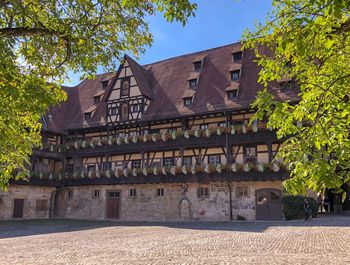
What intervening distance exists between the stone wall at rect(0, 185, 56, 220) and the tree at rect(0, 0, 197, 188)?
1028 inches

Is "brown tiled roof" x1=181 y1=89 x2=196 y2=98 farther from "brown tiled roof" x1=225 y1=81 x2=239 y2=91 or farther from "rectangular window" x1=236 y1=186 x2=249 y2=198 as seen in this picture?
"rectangular window" x1=236 y1=186 x2=249 y2=198

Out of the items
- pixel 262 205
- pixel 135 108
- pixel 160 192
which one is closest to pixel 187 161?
pixel 160 192

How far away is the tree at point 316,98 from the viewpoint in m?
4.77

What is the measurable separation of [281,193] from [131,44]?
19.5 meters

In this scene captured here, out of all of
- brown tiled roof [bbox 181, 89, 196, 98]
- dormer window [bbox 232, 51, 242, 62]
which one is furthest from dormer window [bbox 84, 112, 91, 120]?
dormer window [bbox 232, 51, 242, 62]

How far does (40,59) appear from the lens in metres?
8.10

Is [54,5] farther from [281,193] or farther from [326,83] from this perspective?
[281,193]

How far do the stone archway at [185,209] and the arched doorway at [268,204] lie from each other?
5.35 m

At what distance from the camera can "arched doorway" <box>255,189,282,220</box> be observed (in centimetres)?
2570

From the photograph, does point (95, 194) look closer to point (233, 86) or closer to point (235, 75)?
point (233, 86)

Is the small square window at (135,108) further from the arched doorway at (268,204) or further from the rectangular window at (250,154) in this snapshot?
the arched doorway at (268,204)

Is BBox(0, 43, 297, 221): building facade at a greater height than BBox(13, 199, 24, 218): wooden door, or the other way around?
BBox(0, 43, 297, 221): building facade

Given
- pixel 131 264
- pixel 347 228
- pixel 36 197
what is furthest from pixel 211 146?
pixel 131 264

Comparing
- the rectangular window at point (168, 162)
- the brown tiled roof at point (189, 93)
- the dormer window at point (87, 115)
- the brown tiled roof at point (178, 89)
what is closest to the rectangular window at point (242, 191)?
the brown tiled roof at point (178, 89)
